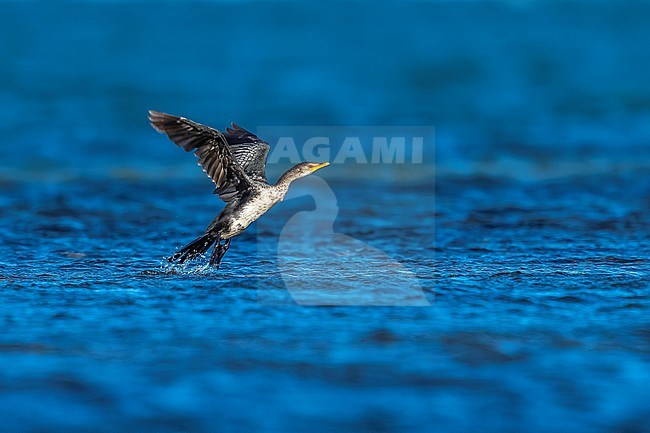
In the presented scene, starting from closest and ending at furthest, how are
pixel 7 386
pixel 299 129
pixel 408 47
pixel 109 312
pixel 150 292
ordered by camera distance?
pixel 7 386 < pixel 109 312 < pixel 150 292 < pixel 299 129 < pixel 408 47

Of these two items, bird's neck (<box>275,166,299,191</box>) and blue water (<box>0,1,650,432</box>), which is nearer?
blue water (<box>0,1,650,432</box>)

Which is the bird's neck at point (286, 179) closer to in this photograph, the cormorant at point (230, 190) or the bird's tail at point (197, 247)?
the cormorant at point (230, 190)

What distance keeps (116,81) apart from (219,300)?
35.0 feet

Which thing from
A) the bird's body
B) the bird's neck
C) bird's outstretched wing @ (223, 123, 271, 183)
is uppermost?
bird's outstretched wing @ (223, 123, 271, 183)

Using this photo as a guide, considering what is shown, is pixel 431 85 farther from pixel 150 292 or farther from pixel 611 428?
pixel 611 428

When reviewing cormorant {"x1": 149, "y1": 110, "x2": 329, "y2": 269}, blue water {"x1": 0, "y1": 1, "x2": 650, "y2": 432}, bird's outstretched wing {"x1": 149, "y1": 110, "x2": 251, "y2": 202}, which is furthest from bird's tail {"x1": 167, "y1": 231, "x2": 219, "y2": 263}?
bird's outstretched wing {"x1": 149, "y1": 110, "x2": 251, "y2": 202}

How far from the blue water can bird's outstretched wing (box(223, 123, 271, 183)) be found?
28.7 inches

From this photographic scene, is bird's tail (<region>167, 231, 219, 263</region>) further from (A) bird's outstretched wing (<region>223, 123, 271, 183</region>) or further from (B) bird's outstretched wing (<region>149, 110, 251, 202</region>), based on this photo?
(A) bird's outstretched wing (<region>223, 123, 271, 183</region>)

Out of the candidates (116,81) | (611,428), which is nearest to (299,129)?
(116,81)

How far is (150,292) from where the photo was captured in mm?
7426

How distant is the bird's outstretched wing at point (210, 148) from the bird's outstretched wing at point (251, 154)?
0.57 feet

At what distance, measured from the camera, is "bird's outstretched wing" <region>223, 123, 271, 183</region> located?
828 centimetres

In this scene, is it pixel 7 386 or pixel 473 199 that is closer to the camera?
pixel 7 386

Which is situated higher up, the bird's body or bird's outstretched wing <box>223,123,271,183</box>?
bird's outstretched wing <box>223,123,271,183</box>
